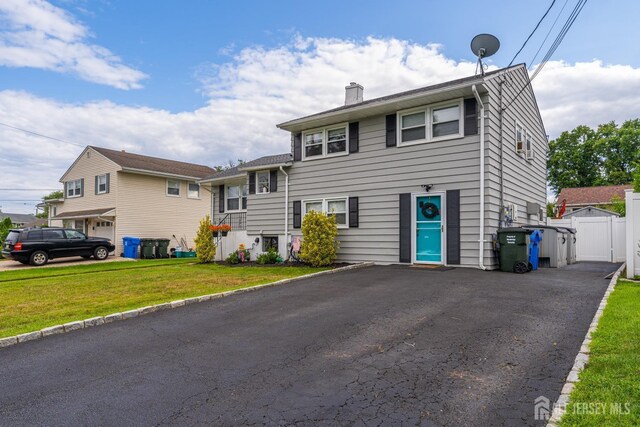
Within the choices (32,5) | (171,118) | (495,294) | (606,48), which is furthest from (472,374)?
(171,118)

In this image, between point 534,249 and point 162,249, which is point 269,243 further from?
point 534,249

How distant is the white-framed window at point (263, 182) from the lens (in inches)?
585

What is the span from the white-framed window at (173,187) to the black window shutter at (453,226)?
18.9 m

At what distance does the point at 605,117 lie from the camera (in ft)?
130

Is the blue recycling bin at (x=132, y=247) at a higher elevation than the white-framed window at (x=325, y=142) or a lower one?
lower

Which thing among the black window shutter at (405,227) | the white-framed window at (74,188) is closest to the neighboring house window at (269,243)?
the black window shutter at (405,227)

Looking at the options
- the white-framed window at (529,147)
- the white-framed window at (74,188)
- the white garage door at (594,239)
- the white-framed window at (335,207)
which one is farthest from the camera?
the white-framed window at (74,188)

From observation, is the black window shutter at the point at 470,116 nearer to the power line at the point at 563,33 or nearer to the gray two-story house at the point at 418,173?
the gray two-story house at the point at 418,173

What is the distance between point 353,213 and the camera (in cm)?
1233

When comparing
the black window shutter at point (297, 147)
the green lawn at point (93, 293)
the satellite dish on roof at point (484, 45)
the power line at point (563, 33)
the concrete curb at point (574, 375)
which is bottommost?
the green lawn at point (93, 293)

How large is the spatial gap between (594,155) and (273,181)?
4153cm

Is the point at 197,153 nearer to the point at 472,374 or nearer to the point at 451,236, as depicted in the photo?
the point at 451,236

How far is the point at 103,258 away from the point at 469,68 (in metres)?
18.9

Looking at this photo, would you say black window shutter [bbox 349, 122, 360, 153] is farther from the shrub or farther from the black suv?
the black suv
